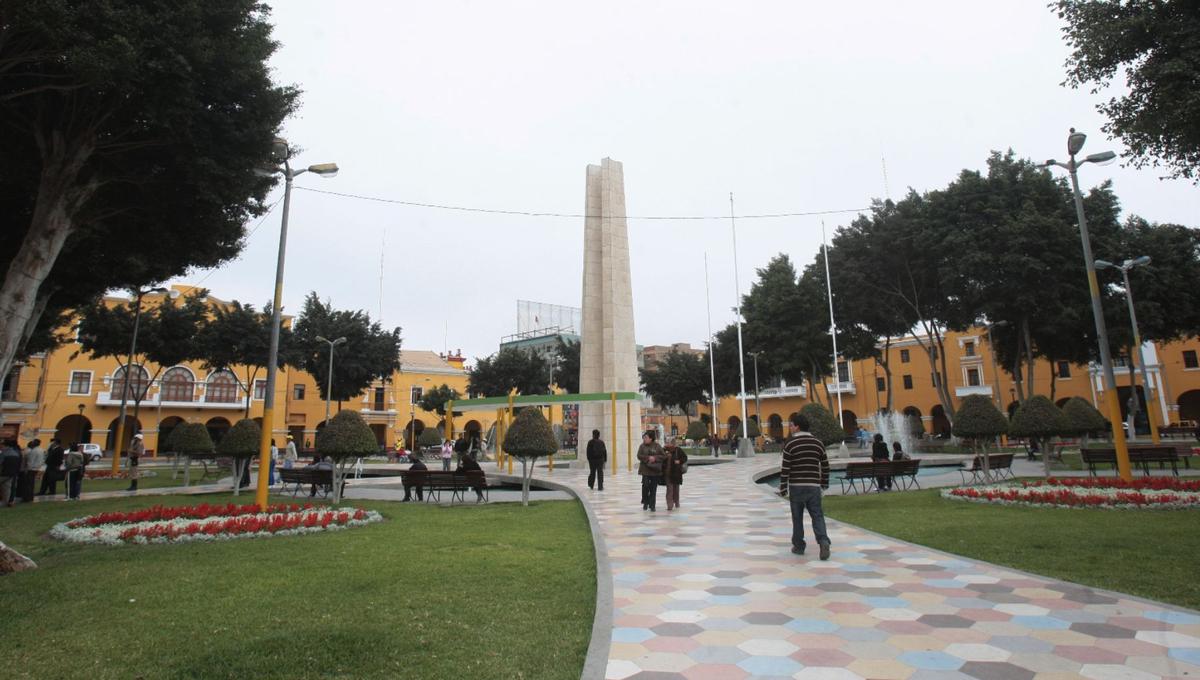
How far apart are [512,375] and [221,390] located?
2128cm

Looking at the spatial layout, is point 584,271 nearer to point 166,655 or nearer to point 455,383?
point 166,655

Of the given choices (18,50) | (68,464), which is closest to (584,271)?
(68,464)

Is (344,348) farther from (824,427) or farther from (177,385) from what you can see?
(824,427)

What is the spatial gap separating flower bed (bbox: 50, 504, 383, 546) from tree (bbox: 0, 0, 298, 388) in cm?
287

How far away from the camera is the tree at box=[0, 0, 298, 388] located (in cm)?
859

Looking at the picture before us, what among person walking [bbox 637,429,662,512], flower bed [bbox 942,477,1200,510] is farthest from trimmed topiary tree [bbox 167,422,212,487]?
flower bed [bbox 942,477,1200,510]

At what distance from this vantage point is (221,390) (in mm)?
46594

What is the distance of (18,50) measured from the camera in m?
8.90

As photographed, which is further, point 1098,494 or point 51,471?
point 51,471

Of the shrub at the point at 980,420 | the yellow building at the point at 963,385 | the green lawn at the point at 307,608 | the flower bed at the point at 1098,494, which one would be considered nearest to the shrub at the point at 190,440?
the green lawn at the point at 307,608

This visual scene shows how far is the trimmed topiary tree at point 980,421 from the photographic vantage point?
14695 millimetres

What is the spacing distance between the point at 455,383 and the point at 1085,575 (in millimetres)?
59110

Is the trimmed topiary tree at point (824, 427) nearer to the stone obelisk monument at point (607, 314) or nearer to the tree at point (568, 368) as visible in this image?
the stone obelisk monument at point (607, 314)

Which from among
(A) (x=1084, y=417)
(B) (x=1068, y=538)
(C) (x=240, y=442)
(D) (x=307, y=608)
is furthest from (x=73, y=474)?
(A) (x=1084, y=417)
